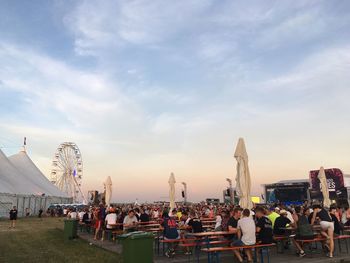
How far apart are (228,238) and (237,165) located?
9.81ft

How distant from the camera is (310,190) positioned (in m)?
53.1

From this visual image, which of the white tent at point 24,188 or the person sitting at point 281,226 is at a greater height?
the white tent at point 24,188

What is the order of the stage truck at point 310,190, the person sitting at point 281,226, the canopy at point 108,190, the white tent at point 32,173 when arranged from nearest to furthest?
1. the person sitting at point 281,226
2. the canopy at point 108,190
3. the white tent at point 32,173
4. the stage truck at point 310,190

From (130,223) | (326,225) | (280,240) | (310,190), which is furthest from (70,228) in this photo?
(310,190)

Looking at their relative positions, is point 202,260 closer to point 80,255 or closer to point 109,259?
point 109,259

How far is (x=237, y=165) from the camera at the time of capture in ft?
38.1

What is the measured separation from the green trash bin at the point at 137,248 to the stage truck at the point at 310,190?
43986 millimetres

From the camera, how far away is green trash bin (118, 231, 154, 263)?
6941 millimetres

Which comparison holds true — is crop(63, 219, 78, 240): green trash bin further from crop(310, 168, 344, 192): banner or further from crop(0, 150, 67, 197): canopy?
crop(310, 168, 344, 192): banner

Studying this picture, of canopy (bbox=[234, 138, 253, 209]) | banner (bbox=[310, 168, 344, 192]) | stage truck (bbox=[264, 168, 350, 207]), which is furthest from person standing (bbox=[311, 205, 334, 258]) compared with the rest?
banner (bbox=[310, 168, 344, 192])

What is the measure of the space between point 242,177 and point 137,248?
557 centimetres

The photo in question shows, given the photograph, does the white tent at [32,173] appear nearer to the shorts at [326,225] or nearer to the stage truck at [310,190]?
the stage truck at [310,190]

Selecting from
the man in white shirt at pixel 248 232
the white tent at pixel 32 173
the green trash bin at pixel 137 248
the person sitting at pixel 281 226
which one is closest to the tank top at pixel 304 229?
the person sitting at pixel 281 226

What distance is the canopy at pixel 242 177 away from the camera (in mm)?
11320
